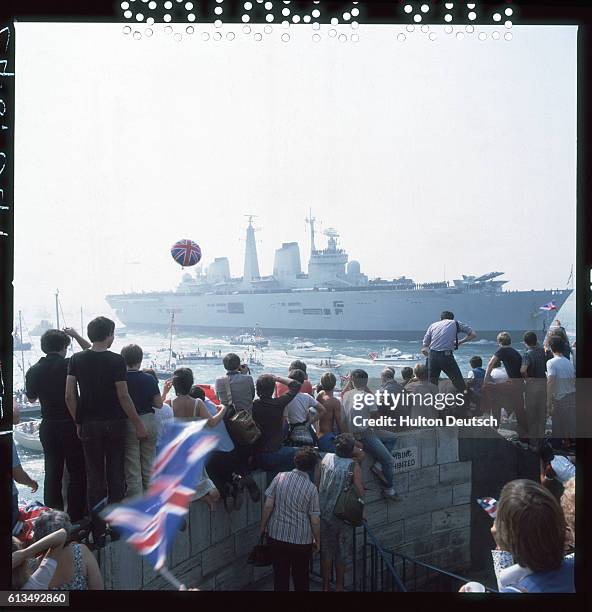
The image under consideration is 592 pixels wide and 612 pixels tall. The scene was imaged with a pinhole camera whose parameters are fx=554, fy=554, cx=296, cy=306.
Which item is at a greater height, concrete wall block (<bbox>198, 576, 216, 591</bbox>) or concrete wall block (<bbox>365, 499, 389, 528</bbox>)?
concrete wall block (<bbox>365, 499, 389, 528</bbox>)

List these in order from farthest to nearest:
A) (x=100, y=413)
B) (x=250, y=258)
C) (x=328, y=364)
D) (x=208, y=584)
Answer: (x=328, y=364)
(x=250, y=258)
(x=208, y=584)
(x=100, y=413)

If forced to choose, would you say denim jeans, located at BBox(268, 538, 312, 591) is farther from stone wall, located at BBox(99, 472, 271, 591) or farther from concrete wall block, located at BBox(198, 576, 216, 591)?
concrete wall block, located at BBox(198, 576, 216, 591)

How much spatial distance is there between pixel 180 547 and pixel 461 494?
143 centimetres

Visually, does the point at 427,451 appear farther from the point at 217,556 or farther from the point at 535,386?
the point at 217,556

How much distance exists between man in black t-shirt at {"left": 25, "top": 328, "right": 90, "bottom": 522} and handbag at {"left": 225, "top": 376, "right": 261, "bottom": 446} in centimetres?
67

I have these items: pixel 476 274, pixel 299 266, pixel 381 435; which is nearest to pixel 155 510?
pixel 381 435

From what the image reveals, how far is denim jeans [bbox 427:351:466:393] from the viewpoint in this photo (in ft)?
8.72

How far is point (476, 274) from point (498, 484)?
103 cm

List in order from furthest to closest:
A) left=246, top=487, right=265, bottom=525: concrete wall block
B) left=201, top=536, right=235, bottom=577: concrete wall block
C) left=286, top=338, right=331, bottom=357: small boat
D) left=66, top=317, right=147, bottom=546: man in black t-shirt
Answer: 1. left=286, top=338, right=331, bottom=357: small boat
2. left=246, top=487, right=265, bottom=525: concrete wall block
3. left=201, top=536, right=235, bottom=577: concrete wall block
4. left=66, top=317, right=147, bottom=546: man in black t-shirt

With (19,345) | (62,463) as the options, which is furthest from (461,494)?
(19,345)

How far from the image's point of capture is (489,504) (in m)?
2.65

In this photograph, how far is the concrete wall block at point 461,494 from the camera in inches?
112

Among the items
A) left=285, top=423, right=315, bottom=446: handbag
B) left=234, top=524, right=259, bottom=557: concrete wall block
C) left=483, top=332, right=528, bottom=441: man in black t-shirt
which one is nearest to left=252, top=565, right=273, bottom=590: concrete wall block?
left=234, top=524, right=259, bottom=557: concrete wall block

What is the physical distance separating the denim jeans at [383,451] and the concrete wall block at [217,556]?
0.79 meters
